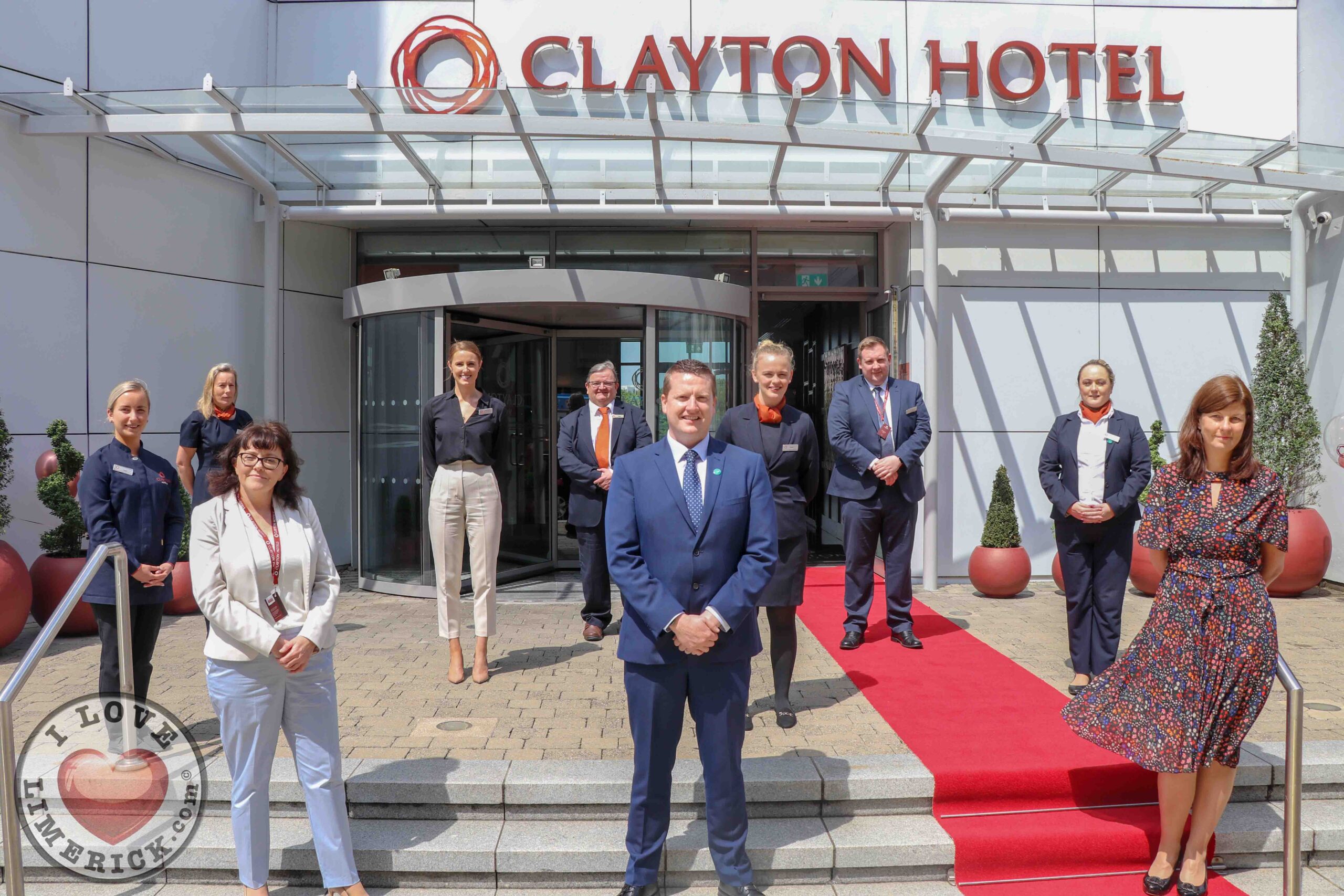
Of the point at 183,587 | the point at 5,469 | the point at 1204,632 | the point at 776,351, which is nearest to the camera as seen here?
the point at 1204,632

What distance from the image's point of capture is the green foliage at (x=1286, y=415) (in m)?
7.94

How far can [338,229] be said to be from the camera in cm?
923

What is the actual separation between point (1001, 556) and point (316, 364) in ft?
21.3

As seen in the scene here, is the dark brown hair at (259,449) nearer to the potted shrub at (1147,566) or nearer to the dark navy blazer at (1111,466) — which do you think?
the dark navy blazer at (1111,466)

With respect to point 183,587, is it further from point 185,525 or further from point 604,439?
point 604,439

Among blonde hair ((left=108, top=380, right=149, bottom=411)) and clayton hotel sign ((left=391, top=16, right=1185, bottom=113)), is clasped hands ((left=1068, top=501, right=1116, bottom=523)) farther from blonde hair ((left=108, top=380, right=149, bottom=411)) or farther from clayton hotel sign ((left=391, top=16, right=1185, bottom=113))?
clayton hotel sign ((left=391, top=16, right=1185, bottom=113))

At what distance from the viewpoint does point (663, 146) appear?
793 centimetres

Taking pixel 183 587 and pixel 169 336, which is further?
pixel 169 336

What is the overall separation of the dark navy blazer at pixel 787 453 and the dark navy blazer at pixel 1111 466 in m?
1.25

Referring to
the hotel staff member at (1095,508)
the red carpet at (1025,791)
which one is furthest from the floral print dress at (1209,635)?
the hotel staff member at (1095,508)

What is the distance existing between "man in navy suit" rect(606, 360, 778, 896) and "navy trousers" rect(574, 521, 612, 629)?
3.24 m

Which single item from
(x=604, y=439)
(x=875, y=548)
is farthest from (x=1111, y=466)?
(x=604, y=439)

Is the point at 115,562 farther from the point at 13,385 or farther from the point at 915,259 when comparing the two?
the point at 915,259

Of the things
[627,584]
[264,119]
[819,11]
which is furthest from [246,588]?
[819,11]
